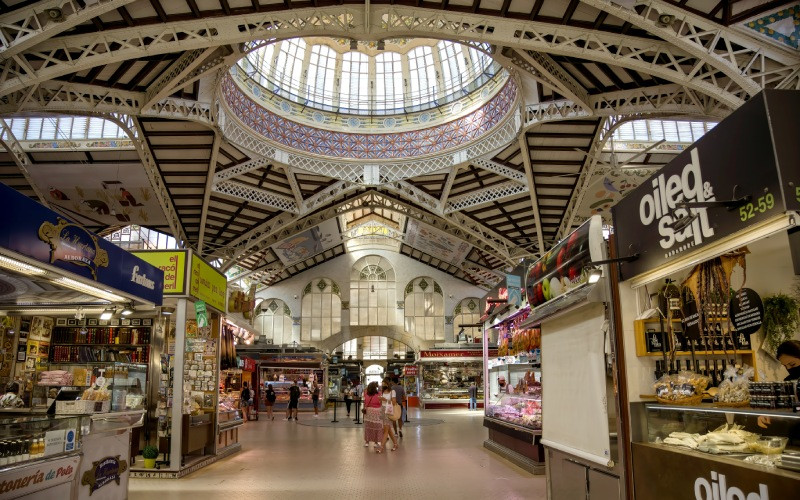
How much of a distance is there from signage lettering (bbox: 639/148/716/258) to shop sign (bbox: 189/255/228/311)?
6.55m

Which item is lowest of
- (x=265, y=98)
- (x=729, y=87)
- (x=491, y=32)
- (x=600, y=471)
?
(x=600, y=471)

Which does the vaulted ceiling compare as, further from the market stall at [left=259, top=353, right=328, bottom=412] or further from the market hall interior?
the market stall at [left=259, top=353, right=328, bottom=412]

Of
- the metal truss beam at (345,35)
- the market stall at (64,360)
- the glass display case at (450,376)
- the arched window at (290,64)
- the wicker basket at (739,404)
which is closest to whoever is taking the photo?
the wicker basket at (739,404)

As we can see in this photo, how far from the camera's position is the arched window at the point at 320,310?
32562mm

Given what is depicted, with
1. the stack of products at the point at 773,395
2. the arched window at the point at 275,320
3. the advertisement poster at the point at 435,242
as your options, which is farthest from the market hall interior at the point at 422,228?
the arched window at the point at 275,320

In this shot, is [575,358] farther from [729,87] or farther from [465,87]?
[465,87]

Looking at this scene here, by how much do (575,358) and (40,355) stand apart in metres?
7.74

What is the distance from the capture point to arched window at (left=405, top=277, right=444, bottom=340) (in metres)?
32.6

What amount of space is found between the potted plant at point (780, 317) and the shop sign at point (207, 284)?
699 cm

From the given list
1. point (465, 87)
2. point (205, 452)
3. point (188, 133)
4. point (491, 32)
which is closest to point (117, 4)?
point (491, 32)

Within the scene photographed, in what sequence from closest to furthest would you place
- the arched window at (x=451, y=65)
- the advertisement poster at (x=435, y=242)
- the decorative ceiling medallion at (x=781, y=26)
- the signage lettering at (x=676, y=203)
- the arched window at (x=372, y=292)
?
the signage lettering at (x=676, y=203) → the decorative ceiling medallion at (x=781, y=26) → the arched window at (x=451, y=65) → the advertisement poster at (x=435, y=242) → the arched window at (x=372, y=292)

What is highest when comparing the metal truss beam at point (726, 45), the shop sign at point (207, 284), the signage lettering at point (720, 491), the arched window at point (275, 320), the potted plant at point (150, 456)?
the metal truss beam at point (726, 45)

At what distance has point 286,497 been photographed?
6.33 meters

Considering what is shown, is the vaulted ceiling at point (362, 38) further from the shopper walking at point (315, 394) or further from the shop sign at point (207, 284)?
the shopper walking at point (315, 394)
